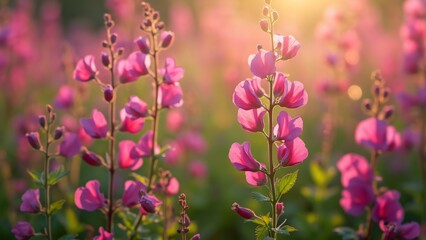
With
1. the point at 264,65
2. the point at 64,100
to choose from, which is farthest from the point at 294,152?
the point at 64,100

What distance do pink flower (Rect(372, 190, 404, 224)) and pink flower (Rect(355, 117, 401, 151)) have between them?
232mm

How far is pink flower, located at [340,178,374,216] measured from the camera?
255cm

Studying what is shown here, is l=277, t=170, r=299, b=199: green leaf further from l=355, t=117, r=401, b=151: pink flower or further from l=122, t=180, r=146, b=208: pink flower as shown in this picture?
l=355, t=117, r=401, b=151: pink flower

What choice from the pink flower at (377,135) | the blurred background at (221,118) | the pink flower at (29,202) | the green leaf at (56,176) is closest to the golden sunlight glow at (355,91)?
the blurred background at (221,118)

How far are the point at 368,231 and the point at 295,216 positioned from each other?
1.54 m

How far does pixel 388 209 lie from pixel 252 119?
85 cm

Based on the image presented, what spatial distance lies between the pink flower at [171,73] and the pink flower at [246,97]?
0.44 meters

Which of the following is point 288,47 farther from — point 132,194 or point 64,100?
point 64,100

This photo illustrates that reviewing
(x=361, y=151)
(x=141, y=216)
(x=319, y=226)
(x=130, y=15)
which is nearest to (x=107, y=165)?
(x=141, y=216)

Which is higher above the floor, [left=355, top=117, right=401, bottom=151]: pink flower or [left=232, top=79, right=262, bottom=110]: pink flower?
[left=232, top=79, right=262, bottom=110]: pink flower

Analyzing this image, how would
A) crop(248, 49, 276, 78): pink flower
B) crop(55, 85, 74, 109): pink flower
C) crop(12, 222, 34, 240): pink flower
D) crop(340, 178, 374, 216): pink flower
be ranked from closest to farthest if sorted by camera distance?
crop(248, 49, 276, 78): pink flower, crop(12, 222, 34, 240): pink flower, crop(340, 178, 374, 216): pink flower, crop(55, 85, 74, 109): pink flower

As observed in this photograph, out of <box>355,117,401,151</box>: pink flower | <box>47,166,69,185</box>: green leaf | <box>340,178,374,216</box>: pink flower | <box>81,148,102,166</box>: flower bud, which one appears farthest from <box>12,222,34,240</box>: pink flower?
<box>355,117,401,151</box>: pink flower

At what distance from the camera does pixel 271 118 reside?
196 centimetres

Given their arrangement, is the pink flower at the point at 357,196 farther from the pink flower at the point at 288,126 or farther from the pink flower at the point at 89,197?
the pink flower at the point at 89,197
